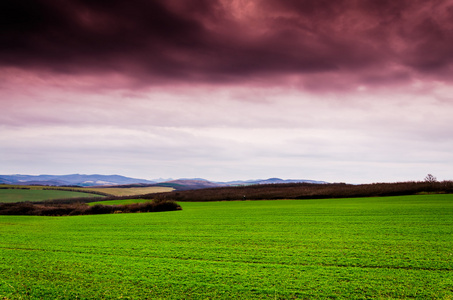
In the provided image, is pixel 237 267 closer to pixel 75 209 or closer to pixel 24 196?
pixel 75 209

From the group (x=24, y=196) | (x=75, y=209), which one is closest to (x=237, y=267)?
(x=75, y=209)

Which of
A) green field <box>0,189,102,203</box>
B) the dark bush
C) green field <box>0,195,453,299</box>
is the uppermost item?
green field <box>0,195,453,299</box>

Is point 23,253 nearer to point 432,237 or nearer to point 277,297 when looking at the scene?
point 277,297

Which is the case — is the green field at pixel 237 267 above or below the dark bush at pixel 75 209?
above

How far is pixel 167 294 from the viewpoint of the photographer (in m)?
6.63

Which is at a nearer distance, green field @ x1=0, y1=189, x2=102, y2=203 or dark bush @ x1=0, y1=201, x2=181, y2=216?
dark bush @ x1=0, y1=201, x2=181, y2=216

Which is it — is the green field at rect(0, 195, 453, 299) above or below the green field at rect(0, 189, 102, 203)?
above

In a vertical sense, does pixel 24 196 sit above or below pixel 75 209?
below

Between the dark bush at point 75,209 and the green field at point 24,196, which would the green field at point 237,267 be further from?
the green field at point 24,196

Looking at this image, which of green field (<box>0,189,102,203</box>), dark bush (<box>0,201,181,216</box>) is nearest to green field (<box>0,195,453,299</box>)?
dark bush (<box>0,201,181,216</box>)

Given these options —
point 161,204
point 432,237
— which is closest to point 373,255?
point 432,237

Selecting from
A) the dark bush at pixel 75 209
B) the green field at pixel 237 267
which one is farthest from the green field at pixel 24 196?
the green field at pixel 237 267

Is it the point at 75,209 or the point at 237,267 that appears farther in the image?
the point at 75,209

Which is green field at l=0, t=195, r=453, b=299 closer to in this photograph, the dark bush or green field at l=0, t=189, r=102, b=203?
the dark bush
